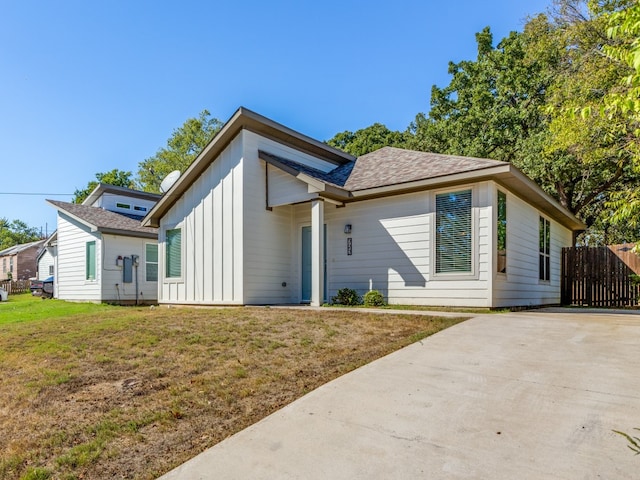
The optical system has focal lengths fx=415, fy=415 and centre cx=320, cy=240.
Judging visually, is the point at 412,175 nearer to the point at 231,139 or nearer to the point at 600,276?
the point at 231,139

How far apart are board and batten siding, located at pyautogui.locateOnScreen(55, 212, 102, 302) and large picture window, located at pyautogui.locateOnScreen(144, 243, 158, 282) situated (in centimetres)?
166

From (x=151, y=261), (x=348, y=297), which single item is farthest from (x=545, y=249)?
(x=151, y=261)

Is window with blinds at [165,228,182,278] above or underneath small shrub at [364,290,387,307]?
above

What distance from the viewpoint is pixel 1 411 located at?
3736 mm

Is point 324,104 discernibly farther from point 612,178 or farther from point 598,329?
point 598,329

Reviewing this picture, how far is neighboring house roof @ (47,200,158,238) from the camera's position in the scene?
47.8 feet

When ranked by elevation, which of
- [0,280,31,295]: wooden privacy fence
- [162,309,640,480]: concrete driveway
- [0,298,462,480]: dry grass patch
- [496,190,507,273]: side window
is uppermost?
[496,190,507,273]: side window

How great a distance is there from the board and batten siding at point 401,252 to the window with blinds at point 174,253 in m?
4.44

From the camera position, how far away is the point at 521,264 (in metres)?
10.0

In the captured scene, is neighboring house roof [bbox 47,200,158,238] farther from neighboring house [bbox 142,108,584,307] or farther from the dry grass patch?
the dry grass patch

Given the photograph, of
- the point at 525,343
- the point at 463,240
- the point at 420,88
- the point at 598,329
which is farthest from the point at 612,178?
the point at 525,343

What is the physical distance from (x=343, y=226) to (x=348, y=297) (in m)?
1.79

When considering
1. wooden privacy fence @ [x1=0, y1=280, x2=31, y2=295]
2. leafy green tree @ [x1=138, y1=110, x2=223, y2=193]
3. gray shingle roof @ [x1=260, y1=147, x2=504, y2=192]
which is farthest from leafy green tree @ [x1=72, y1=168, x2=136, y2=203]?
gray shingle roof @ [x1=260, y1=147, x2=504, y2=192]

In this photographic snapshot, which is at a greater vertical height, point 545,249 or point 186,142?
point 186,142
